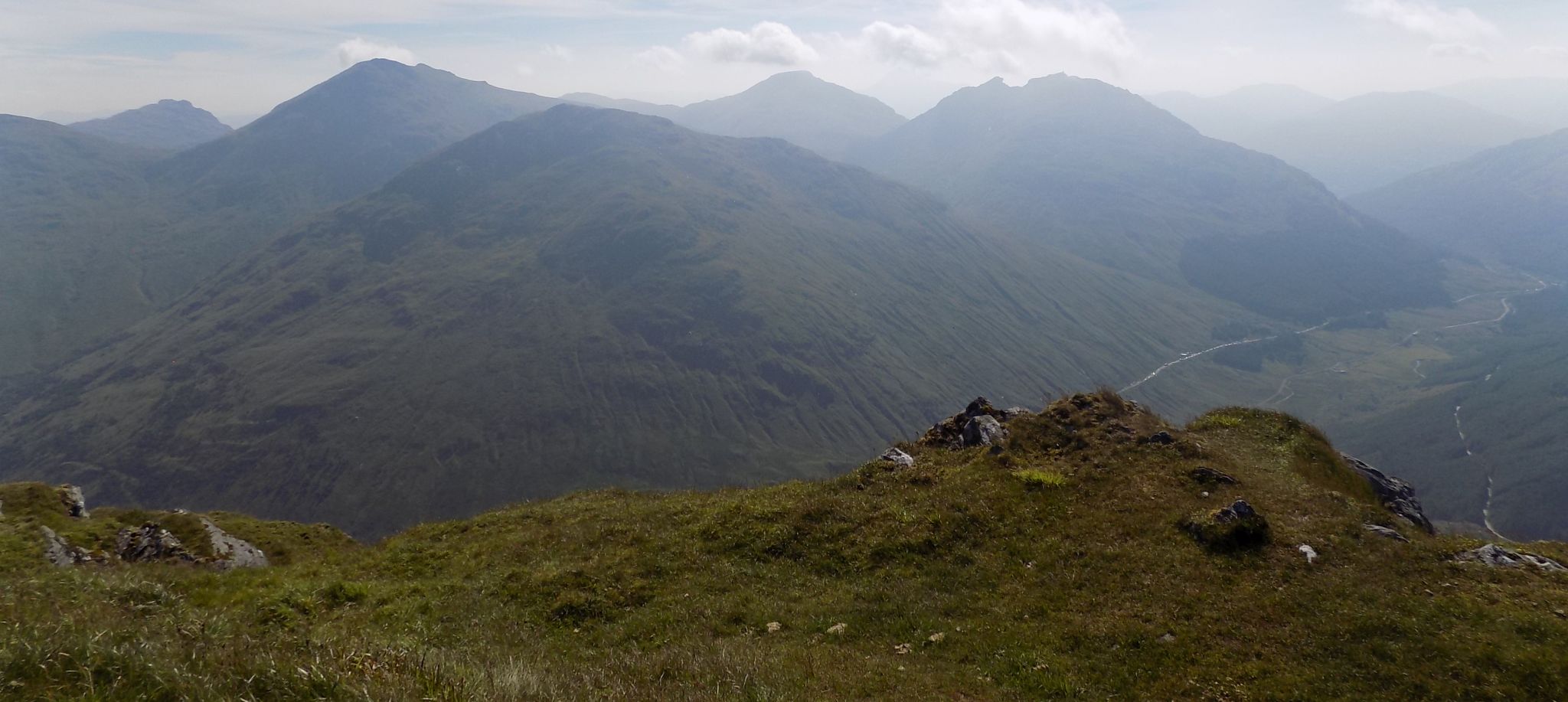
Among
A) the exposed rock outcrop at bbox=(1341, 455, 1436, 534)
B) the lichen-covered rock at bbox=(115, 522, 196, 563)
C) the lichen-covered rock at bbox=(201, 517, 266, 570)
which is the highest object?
the lichen-covered rock at bbox=(115, 522, 196, 563)

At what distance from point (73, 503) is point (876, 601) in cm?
3431

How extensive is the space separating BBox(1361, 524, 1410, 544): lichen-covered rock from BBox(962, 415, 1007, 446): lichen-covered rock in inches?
514

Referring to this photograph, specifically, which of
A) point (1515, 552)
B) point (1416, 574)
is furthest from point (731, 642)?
point (1515, 552)

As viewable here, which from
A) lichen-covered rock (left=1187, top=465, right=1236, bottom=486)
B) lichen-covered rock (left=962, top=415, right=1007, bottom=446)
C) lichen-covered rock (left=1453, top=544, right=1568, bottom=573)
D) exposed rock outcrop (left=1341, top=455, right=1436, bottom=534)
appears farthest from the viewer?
lichen-covered rock (left=962, top=415, right=1007, bottom=446)

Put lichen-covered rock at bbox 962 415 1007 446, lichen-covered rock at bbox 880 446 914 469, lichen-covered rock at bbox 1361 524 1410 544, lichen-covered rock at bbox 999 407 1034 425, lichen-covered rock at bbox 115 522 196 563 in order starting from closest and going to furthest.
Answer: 1. lichen-covered rock at bbox 1361 524 1410 544
2. lichen-covered rock at bbox 115 522 196 563
3. lichen-covered rock at bbox 880 446 914 469
4. lichen-covered rock at bbox 962 415 1007 446
5. lichen-covered rock at bbox 999 407 1034 425

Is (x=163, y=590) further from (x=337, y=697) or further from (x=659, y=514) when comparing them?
(x=659, y=514)

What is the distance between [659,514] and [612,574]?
18.3ft

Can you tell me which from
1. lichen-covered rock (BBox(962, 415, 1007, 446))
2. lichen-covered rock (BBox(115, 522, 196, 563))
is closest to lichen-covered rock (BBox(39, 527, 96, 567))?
lichen-covered rock (BBox(115, 522, 196, 563))

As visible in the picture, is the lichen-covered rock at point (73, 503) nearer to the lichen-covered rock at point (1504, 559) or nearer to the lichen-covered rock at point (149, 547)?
the lichen-covered rock at point (149, 547)

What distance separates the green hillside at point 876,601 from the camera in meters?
10.5

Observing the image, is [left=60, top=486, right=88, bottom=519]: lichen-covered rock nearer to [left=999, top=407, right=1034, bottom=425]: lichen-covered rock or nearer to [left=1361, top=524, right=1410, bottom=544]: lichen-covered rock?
[left=999, top=407, right=1034, bottom=425]: lichen-covered rock

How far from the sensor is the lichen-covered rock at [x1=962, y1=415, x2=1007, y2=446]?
32312mm

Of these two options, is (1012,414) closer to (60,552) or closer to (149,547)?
(149,547)

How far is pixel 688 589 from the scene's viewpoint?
2161 cm
